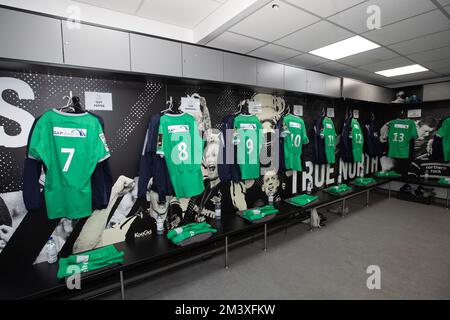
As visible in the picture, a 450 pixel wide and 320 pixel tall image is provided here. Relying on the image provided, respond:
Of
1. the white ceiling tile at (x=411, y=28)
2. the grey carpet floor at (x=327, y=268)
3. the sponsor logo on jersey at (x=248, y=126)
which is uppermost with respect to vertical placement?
the white ceiling tile at (x=411, y=28)

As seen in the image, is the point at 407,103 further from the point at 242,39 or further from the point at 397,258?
the point at 242,39

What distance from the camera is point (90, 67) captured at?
171 centimetres

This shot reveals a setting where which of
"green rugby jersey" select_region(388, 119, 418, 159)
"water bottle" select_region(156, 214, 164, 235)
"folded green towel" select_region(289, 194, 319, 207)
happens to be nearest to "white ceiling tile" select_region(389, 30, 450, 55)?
"folded green towel" select_region(289, 194, 319, 207)

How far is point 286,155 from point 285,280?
5.51ft

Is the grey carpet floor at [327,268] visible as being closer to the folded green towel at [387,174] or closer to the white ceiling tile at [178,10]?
the folded green towel at [387,174]

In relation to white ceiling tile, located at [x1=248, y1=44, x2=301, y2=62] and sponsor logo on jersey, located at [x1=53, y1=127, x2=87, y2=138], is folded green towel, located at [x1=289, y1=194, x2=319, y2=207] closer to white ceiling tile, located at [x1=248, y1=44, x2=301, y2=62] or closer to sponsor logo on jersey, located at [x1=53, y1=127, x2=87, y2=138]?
white ceiling tile, located at [x1=248, y1=44, x2=301, y2=62]

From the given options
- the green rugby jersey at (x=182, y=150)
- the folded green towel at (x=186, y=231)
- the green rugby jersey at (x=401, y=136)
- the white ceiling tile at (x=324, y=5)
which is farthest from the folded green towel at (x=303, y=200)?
the green rugby jersey at (x=401, y=136)

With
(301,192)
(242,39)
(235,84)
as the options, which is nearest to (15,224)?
(235,84)

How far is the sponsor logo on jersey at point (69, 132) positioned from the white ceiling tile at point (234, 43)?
1.52m

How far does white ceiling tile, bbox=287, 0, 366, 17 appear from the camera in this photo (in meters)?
1.75

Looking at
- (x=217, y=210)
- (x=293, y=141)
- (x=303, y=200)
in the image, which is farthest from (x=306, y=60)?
(x=217, y=210)

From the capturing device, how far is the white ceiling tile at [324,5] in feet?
5.73

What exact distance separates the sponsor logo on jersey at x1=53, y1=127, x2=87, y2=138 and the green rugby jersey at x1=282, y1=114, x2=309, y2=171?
2.41 metres

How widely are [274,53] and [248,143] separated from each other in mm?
1139
